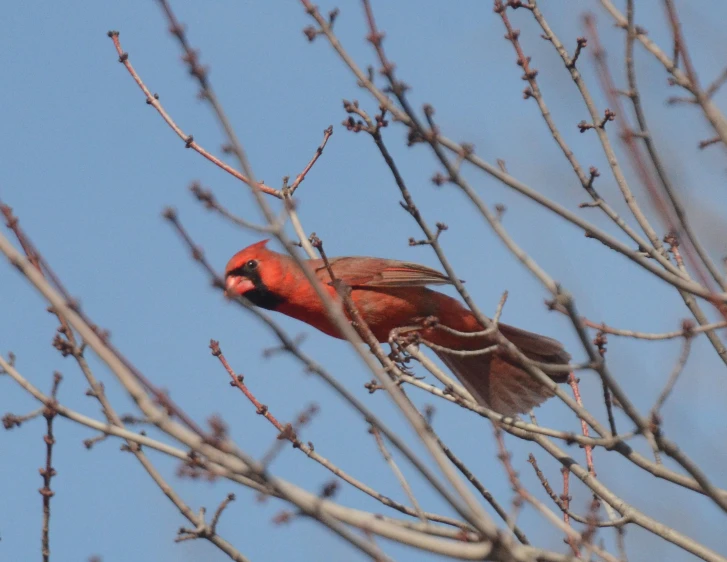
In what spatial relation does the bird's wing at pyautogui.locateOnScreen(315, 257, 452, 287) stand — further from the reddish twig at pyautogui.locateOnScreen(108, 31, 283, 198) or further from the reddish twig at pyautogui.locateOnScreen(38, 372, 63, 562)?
the reddish twig at pyautogui.locateOnScreen(38, 372, 63, 562)

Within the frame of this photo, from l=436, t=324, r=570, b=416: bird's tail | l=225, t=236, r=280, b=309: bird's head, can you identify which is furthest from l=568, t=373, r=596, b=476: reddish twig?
l=225, t=236, r=280, b=309: bird's head

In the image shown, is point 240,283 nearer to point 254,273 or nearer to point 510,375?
point 254,273

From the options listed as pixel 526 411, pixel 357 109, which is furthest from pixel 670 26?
pixel 526 411

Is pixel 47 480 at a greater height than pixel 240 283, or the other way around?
pixel 240 283

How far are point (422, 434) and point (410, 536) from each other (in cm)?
23

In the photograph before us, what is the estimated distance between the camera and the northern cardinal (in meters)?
5.14

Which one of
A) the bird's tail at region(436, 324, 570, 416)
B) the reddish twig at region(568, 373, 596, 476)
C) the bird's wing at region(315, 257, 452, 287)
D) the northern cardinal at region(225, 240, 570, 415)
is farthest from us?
the bird's wing at region(315, 257, 452, 287)

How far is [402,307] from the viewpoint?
5.40 meters

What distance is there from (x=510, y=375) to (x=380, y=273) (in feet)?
2.98

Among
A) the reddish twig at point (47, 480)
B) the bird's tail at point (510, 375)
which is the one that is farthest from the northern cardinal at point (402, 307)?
the reddish twig at point (47, 480)

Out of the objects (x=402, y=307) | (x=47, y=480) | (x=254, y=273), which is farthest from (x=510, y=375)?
(x=47, y=480)

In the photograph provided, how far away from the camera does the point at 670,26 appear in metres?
3.02

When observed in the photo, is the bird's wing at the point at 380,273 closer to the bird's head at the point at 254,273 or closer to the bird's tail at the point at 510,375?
the bird's head at the point at 254,273

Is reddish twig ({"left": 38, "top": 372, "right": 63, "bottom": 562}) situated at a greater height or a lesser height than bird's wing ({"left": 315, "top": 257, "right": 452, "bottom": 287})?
lesser
